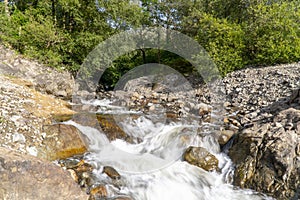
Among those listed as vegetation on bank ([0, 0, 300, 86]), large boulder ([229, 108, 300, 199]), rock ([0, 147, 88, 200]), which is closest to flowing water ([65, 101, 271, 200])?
large boulder ([229, 108, 300, 199])

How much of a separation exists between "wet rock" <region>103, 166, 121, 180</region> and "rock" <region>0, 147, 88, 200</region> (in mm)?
1065

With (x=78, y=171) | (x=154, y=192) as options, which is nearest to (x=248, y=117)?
(x=154, y=192)

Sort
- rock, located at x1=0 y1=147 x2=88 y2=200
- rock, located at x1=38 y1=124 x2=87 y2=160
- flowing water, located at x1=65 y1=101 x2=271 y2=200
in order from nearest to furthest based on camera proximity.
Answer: rock, located at x1=0 y1=147 x2=88 y2=200
flowing water, located at x1=65 y1=101 x2=271 y2=200
rock, located at x1=38 y1=124 x2=87 y2=160

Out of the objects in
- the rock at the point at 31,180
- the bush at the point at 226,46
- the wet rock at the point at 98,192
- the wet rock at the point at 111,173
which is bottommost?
the wet rock at the point at 98,192

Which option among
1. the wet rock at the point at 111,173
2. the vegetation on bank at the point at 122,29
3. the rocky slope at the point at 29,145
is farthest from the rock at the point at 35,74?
the wet rock at the point at 111,173

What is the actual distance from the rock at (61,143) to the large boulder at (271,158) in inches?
168

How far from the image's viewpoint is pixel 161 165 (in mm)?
5828

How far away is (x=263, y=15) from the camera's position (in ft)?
42.9

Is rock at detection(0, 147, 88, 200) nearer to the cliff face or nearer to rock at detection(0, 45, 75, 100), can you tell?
the cliff face

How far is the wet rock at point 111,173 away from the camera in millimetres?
4992

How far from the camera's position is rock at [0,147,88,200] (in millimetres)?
3414

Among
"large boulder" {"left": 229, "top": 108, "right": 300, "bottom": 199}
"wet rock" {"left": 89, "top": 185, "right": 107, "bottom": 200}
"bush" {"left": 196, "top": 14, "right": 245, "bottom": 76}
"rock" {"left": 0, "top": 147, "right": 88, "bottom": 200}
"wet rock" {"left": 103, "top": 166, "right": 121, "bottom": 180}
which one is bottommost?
"wet rock" {"left": 89, "top": 185, "right": 107, "bottom": 200}

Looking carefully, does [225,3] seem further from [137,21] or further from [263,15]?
[137,21]

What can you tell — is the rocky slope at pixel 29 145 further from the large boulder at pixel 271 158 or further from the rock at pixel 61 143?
the large boulder at pixel 271 158
